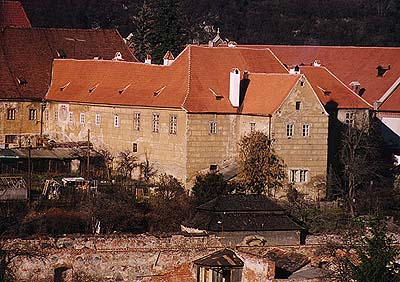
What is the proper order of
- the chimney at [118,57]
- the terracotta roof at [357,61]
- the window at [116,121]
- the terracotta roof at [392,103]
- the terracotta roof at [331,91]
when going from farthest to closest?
1. the terracotta roof at [357,61]
2. the terracotta roof at [392,103]
3. the chimney at [118,57]
4. the terracotta roof at [331,91]
5. the window at [116,121]

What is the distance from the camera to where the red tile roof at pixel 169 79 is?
1837 inches

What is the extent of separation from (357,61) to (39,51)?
1478 centimetres

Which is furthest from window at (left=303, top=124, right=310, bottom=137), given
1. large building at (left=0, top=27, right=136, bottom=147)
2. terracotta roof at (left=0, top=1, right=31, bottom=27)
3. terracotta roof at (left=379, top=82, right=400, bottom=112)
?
terracotta roof at (left=0, top=1, right=31, bottom=27)

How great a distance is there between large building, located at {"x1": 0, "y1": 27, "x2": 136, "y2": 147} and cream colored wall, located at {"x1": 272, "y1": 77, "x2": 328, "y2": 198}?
35.0ft

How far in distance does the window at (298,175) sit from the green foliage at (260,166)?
309mm

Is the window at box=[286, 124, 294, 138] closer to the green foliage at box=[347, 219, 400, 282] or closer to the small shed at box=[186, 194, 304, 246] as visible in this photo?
the small shed at box=[186, 194, 304, 246]

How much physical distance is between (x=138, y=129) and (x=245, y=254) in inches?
581

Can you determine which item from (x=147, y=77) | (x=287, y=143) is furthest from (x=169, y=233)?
(x=147, y=77)

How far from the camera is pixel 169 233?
36594mm

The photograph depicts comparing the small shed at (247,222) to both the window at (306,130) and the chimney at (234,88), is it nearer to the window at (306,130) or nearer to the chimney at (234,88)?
the window at (306,130)

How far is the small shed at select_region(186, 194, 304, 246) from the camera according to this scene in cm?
3597

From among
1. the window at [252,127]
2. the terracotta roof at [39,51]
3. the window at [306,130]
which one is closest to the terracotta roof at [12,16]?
the terracotta roof at [39,51]

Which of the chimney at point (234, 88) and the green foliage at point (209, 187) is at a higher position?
the chimney at point (234, 88)

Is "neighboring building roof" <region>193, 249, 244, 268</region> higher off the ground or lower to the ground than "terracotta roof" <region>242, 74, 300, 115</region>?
lower
